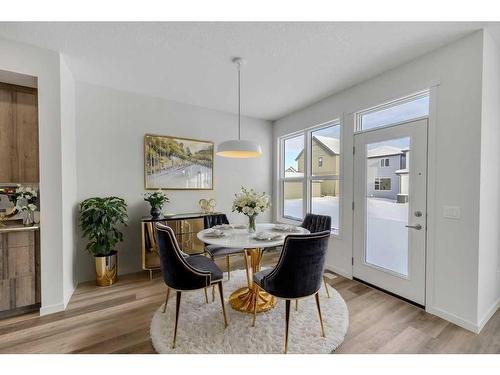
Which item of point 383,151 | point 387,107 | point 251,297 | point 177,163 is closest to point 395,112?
point 387,107

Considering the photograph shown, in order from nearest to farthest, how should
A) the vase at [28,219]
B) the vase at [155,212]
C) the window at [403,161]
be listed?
the vase at [28,219] < the window at [403,161] < the vase at [155,212]

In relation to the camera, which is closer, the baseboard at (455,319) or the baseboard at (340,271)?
the baseboard at (455,319)

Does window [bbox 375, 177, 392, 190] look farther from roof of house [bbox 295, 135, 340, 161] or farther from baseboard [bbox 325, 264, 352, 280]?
baseboard [bbox 325, 264, 352, 280]

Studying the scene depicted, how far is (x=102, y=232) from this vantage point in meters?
2.73

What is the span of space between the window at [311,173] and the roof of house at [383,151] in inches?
22.9

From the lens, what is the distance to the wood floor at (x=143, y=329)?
68.5 inches

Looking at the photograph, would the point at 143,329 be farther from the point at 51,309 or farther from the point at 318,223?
the point at 318,223

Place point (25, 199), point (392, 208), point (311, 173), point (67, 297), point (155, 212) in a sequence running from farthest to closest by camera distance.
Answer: point (311, 173), point (155, 212), point (392, 208), point (67, 297), point (25, 199)

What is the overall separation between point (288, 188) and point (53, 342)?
12.4 ft

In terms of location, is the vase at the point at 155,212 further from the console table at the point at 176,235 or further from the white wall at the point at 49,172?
the white wall at the point at 49,172

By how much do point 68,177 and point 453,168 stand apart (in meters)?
3.99

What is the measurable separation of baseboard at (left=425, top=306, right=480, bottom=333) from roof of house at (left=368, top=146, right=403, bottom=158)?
1.63m

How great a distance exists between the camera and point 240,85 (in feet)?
9.87

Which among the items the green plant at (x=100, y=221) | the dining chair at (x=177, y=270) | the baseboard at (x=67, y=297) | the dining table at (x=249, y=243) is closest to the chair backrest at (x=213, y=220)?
the dining table at (x=249, y=243)
